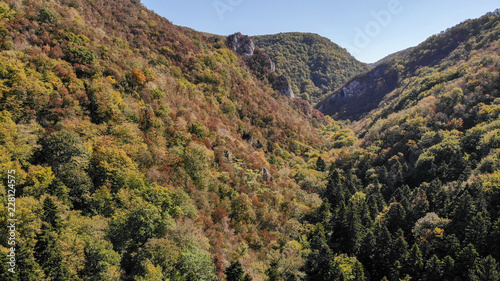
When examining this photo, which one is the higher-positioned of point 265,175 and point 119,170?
point 119,170

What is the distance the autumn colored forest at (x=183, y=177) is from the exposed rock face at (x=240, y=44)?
4340 cm

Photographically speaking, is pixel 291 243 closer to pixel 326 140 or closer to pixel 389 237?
pixel 389 237

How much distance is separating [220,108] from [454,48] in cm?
19249

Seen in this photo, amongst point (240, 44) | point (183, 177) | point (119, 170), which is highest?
point (240, 44)

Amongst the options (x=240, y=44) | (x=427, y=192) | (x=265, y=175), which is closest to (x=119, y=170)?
(x=265, y=175)

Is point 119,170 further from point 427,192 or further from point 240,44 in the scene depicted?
point 240,44

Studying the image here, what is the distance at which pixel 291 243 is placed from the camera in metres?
58.0

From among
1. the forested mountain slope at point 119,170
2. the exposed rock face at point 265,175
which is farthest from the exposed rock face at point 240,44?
the exposed rock face at point 265,175

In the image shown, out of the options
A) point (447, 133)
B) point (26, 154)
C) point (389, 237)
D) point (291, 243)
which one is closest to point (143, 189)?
point (26, 154)

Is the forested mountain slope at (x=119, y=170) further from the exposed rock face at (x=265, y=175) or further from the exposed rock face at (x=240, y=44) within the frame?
the exposed rock face at (x=240, y=44)

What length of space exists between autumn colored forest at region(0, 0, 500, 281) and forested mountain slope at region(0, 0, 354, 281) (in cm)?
25

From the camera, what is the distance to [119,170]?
136ft

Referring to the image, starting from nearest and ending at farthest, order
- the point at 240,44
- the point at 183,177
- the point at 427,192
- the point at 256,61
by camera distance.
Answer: the point at 183,177
the point at 427,192
the point at 240,44
the point at 256,61

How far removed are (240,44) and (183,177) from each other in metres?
117
